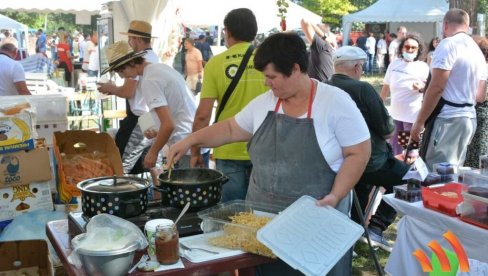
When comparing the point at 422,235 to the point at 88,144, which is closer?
the point at 422,235

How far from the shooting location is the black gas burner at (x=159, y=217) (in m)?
2.01

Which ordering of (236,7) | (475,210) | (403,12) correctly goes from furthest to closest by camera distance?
(403,12), (236,7), (475,210)

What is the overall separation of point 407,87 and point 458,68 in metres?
1.45

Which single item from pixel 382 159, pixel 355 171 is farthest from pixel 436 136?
pixel 355 171

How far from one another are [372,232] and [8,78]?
3.40 meters

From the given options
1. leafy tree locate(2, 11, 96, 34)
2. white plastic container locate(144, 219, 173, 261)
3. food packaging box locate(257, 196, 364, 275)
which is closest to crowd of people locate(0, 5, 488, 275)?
food packaging box locate(257, 196, 364, 275)

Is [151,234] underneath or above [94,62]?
underneath

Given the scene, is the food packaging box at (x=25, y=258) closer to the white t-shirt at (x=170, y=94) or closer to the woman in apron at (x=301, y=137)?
the white t-shirt at (x=170, y=94)

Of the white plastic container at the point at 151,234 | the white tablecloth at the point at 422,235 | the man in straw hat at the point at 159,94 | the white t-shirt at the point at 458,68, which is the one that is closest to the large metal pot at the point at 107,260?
the white plastic container at the point at 151,234

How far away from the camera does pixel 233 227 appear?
1.95m

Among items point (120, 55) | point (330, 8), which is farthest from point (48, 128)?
point (330, 8)

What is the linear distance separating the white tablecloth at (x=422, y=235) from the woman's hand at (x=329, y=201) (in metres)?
0.71

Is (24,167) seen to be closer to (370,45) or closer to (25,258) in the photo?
(25,258)

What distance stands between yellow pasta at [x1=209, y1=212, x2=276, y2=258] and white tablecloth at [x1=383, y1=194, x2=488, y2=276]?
3.27 feet
